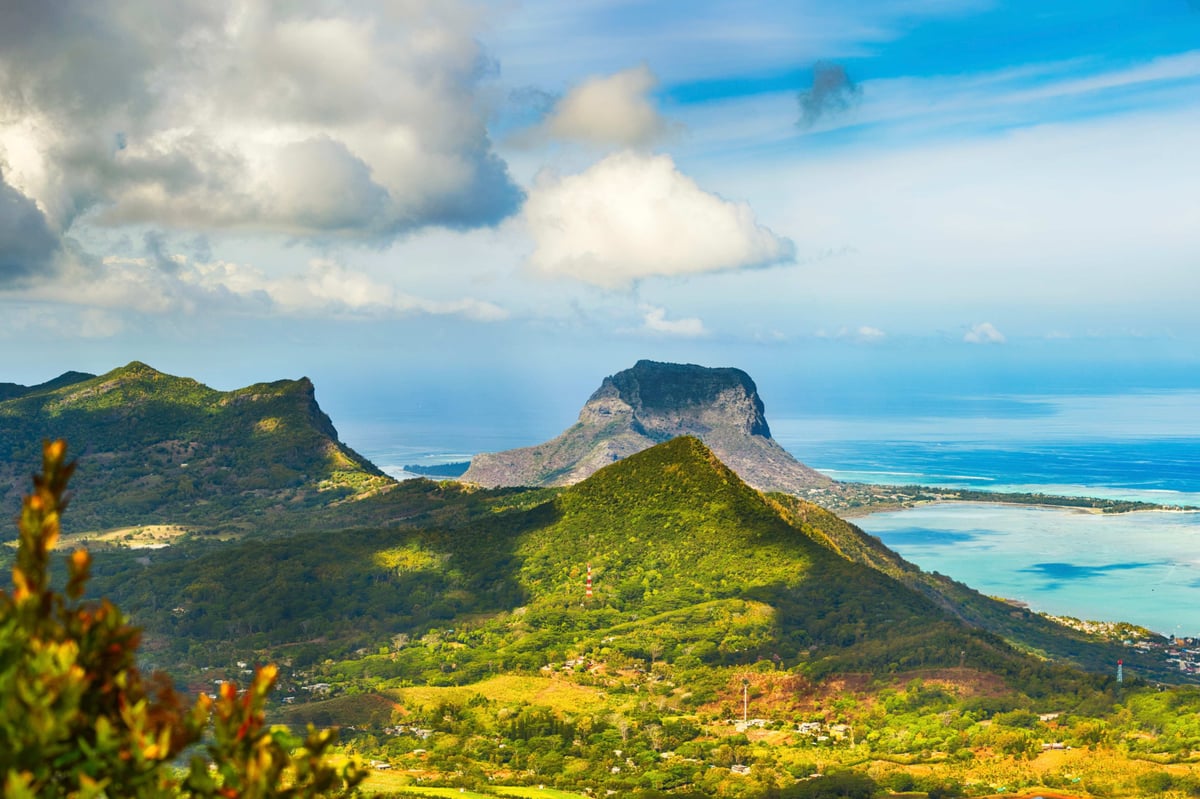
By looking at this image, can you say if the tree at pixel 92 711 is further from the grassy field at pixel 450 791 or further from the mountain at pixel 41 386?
the mountain at pixel 41 386

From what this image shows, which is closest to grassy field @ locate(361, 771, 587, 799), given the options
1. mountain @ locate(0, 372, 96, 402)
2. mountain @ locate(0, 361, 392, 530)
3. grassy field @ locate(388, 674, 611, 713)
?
grassy field @ locate(388, 674, 611, 713)

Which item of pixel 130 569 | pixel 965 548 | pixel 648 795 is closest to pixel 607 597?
pixel 648 795

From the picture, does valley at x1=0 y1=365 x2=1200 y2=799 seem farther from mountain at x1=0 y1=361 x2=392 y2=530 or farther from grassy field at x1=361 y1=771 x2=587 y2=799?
mountain at x1=0 y1=361 x2=392 y2=530

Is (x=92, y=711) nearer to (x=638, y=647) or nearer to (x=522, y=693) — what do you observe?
(x=522, y=693)

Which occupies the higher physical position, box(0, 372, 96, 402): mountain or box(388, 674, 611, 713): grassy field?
box(0, 372, 96, 402): mountain

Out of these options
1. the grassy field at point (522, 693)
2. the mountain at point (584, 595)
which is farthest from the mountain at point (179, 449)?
the grassy field at point (522, 693)

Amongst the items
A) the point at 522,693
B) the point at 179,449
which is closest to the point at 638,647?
the point at 522,693
